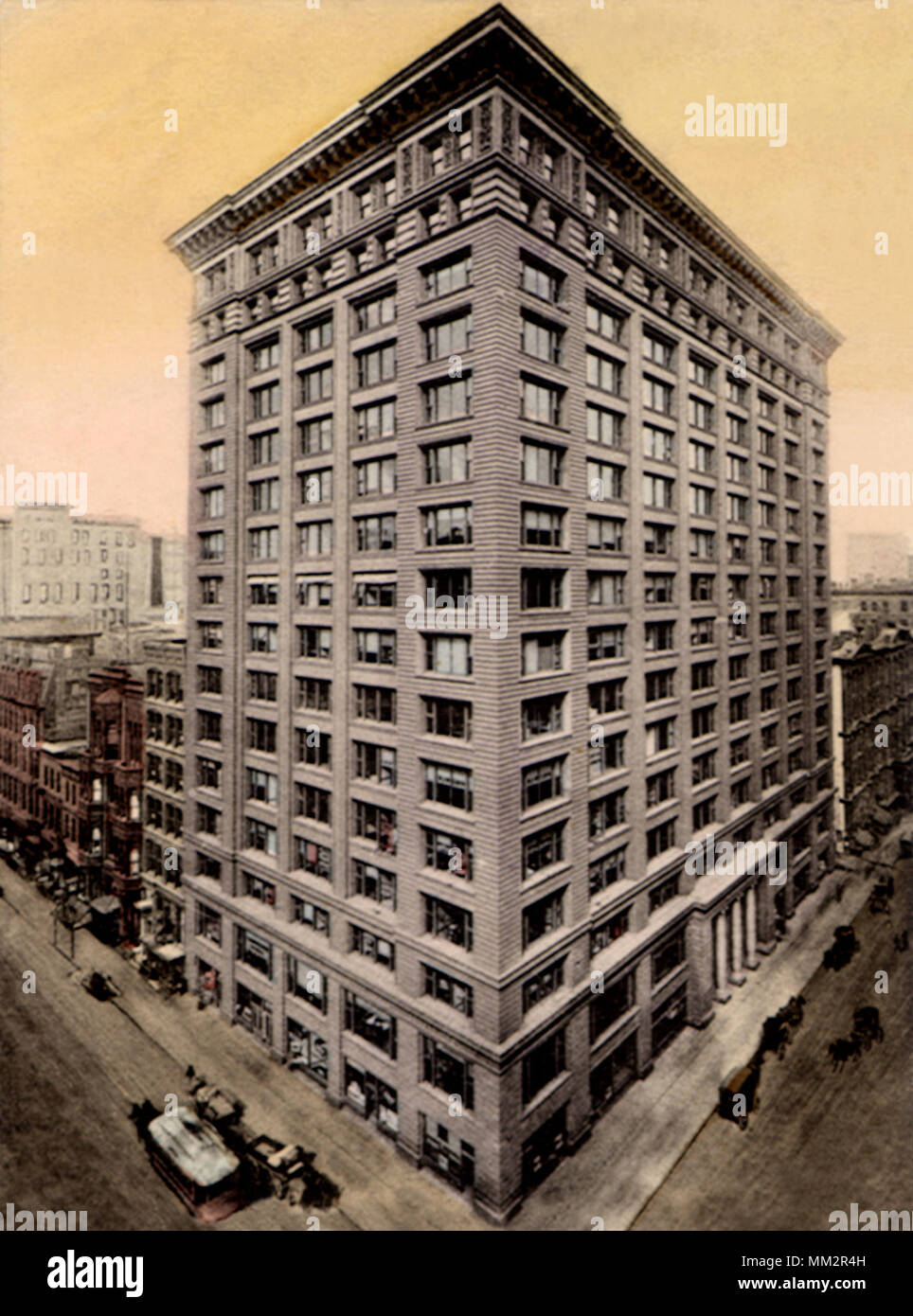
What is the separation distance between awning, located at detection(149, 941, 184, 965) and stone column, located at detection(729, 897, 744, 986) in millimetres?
27379

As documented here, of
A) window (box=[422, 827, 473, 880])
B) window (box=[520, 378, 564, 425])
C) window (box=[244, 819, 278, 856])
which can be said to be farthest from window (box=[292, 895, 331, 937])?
window (box=[520, 378, 564, 425])

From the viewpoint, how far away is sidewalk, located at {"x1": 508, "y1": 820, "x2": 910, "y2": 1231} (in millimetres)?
21562

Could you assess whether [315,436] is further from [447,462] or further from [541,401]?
[541,401]

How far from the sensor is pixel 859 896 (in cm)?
4525

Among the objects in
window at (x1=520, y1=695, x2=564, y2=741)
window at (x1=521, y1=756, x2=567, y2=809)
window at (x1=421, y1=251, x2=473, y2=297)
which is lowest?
window at (x1=521, y1=756, x2=567, y2=809)

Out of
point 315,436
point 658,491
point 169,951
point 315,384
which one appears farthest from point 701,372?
point 169,951

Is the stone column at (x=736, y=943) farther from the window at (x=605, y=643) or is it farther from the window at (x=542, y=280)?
the window at (x=542, y=280)

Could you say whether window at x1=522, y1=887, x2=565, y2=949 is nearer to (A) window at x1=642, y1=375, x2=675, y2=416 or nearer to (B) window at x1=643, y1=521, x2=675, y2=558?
(B) window at x1=643, y1=521, x2=675, y2=558

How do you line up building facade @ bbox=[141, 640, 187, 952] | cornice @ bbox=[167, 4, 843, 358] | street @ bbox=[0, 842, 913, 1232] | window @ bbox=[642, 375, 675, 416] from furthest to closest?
building facade @ bbox=[141, 640, 187, 952]
window @ bbox=[642, 375, 675, 416]
street @ bbox=[0, 842, 913, 1232]
cornice @ bbox=[167, 4, 843, 358]

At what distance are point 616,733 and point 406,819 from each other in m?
9.62

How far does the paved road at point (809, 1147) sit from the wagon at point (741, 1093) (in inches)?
12.9

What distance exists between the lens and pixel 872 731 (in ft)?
180

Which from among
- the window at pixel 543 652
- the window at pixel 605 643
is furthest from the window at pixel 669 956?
the window at pixel 543 652
